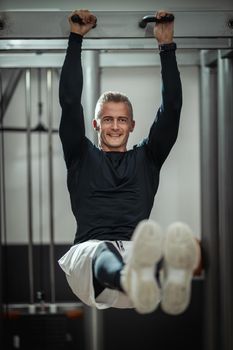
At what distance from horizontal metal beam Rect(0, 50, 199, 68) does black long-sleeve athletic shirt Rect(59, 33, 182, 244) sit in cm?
126

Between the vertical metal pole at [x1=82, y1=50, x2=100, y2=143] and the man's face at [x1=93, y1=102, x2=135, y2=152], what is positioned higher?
the vertical metal pole at [x1=82, y1=50, x2=100, y2=143]

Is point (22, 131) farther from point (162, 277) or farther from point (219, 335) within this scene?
point (162, 277)

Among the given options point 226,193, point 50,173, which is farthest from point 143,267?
point 50,173

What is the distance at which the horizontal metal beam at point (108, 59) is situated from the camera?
3.21 metres

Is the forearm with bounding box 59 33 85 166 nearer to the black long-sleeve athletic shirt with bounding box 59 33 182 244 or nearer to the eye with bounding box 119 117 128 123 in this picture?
the black long-sleeve athletic shirt with bounding box 59 33 182 244

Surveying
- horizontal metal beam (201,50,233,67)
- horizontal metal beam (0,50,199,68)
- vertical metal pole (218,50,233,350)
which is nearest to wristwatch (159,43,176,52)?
vertical metal pole (218,50,233,350)

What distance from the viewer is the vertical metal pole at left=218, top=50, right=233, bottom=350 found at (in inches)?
115

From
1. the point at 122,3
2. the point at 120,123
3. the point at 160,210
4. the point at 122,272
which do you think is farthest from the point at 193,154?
the point at 122,272

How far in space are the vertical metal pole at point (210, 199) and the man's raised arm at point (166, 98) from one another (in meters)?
1.22

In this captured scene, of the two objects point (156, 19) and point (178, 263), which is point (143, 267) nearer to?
point (178, 263)

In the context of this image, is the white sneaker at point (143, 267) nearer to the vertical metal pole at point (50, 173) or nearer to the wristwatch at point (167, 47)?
the wristwatch at point (167, 47)

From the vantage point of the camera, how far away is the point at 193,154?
3.91 m

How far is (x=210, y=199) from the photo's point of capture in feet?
11.0

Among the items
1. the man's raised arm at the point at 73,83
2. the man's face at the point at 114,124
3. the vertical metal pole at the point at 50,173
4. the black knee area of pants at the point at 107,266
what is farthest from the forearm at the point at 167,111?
the vertical metal pole at the point at 50,173
